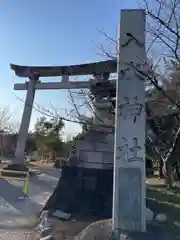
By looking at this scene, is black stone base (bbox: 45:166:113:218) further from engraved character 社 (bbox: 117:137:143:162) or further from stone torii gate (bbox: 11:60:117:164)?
stone torii gate (bbox: 11:60:117:164)

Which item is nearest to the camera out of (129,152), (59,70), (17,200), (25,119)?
(129,152)

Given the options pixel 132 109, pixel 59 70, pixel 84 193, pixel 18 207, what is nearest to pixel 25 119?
pixel 59 70

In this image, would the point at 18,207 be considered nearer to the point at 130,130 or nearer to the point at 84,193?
the point at 84,193

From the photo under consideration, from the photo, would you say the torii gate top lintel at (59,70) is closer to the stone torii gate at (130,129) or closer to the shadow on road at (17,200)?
the stone torii gate at (130,129)

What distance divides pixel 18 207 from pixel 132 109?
14.8 ft

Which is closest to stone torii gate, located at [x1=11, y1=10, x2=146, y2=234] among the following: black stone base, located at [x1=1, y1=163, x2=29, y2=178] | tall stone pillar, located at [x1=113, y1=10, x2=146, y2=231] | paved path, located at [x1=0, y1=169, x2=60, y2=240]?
tall stone pillar, located at [x1=113, y1=10, x2=146, y2=231]

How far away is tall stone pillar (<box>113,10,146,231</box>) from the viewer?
4.30m

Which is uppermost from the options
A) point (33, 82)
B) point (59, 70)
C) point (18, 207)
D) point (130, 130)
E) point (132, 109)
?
point (59, 70)

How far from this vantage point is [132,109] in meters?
4.51

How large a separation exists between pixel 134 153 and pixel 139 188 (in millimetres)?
531

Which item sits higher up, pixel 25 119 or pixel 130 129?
pixel 25 119

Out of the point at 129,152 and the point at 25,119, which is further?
the point at 25,119

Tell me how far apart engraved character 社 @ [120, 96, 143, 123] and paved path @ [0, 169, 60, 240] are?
9.02 ft

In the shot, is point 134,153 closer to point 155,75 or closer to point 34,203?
point 155,75
